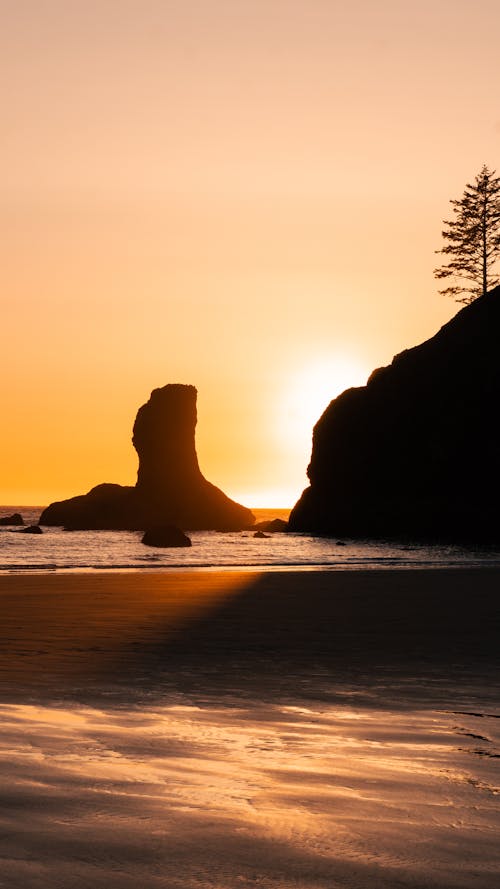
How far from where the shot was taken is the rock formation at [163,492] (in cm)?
15062

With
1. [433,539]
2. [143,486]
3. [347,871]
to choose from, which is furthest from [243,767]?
[143,486]

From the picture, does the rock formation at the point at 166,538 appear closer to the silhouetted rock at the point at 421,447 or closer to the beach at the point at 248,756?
the silhouetted rock at the point at 421,447

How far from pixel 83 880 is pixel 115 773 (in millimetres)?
2048

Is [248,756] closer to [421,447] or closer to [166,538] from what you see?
[166,538]

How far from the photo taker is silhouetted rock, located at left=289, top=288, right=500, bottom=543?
241 feet

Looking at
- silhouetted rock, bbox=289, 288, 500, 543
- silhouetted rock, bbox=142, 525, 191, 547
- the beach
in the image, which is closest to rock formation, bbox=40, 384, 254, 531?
silhouetted rock, bbox=289, 288, 500, 543

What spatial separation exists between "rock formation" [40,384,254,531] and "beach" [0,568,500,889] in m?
135

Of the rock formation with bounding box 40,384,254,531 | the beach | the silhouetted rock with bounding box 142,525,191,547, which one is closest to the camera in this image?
the beach

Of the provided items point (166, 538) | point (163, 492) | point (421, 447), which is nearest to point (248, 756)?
point (166, 538)

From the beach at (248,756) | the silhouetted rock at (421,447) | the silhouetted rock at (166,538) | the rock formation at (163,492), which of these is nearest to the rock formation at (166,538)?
the silhouetted rock at (166,538)

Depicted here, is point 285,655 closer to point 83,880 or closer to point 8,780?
point 8,780

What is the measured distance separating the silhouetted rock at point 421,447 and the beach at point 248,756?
5778cm

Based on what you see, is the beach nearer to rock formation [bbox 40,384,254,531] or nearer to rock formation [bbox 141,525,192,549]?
rock formation [bbox 141,525,192,549]

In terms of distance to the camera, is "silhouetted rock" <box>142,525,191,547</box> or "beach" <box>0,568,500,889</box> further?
"silhouetted rock" <box>142,525,191,547</box>
